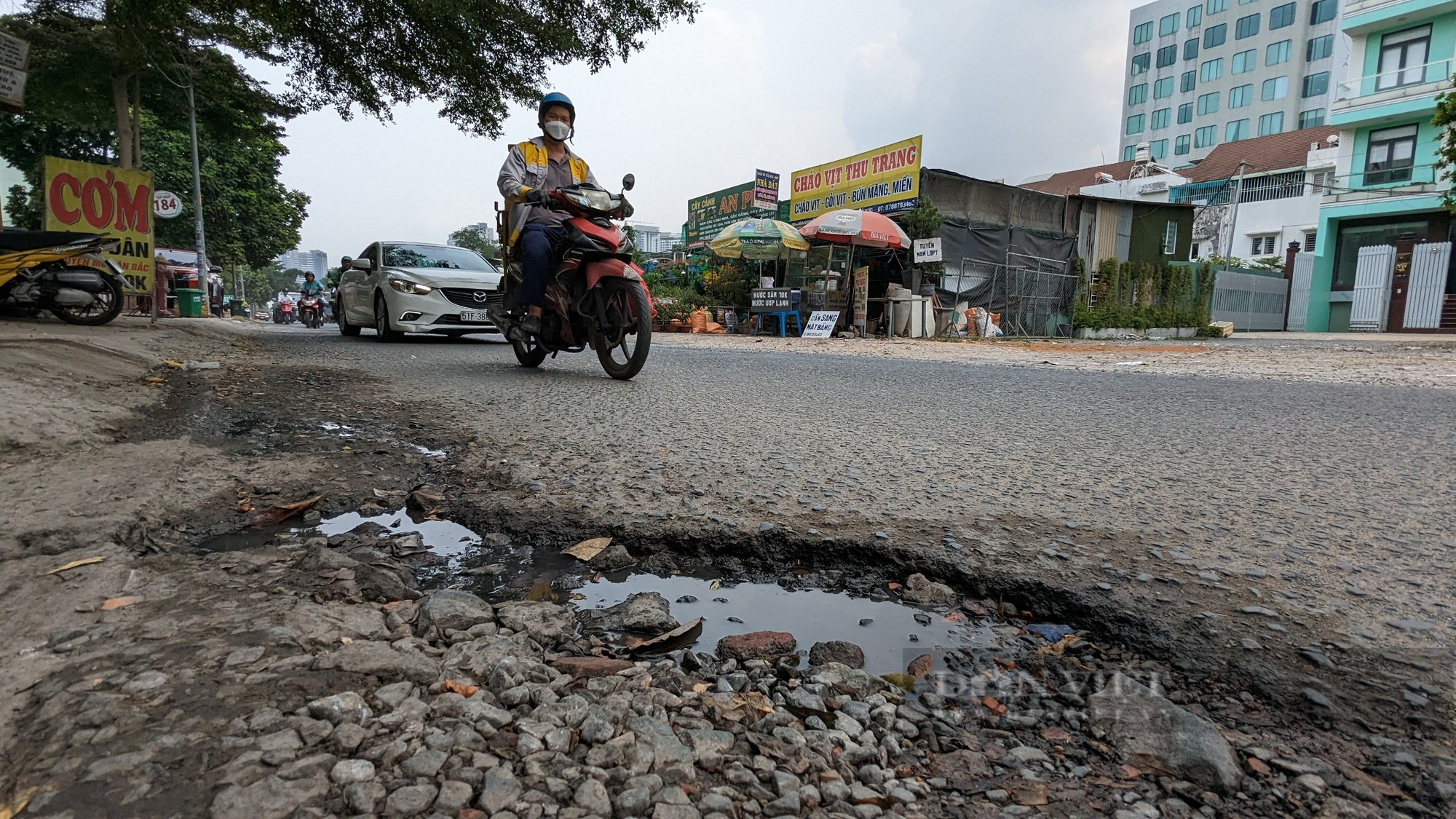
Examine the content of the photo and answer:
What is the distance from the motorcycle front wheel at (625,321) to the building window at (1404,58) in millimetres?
29558

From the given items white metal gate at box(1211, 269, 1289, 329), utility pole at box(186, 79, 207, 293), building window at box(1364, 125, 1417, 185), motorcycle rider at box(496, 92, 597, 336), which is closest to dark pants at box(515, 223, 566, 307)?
motorcycle rider at box(496, 92, 597, 336)

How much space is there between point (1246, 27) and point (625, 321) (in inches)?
2532

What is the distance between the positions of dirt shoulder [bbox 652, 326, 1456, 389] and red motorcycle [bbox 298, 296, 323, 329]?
1262cm

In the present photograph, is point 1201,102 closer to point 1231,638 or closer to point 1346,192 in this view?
point 1346,192

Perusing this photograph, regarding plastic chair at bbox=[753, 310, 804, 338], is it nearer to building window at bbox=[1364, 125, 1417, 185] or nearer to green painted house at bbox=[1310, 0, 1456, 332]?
green painted house at bbox=[1310, 0, 1456, 332]

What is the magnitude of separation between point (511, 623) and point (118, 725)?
0.58 m

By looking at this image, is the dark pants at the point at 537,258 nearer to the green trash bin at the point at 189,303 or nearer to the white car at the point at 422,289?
the white car at the point at 422,289

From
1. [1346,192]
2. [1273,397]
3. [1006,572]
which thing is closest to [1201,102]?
[1346,192]

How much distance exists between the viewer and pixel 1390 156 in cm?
2394

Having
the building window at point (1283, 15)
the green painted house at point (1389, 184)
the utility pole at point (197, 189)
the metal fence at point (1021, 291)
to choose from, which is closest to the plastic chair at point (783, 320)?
the metal fence at point (1021, 291)

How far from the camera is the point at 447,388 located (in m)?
4.54

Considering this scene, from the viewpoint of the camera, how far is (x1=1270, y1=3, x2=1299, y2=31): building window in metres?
48.1

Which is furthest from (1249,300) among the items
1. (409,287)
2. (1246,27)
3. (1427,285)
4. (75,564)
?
(1246,27)

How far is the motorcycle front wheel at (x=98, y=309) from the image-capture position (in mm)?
8453
